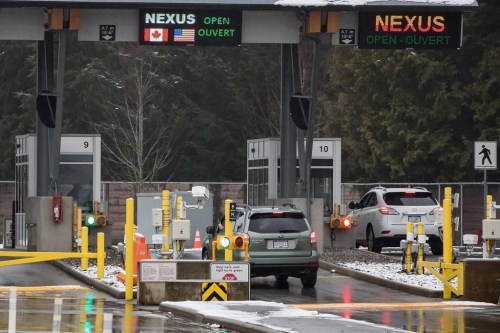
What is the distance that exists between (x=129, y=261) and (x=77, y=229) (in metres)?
9.47

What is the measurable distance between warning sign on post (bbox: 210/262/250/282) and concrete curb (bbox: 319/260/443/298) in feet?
14.5

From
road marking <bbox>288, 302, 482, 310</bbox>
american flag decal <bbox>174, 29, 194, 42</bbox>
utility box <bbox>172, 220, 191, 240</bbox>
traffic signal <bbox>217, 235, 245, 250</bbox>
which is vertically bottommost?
road marking <bbox>288, 302, 482, 310</bbox>

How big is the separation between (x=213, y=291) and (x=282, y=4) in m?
11.9

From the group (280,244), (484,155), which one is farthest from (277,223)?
(484,155)

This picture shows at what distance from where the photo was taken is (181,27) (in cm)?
3325

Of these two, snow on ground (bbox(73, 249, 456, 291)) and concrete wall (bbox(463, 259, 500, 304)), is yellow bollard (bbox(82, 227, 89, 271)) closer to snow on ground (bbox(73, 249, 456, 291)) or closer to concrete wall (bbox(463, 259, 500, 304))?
snow on ground (bbox(73, 249, 456, 291))

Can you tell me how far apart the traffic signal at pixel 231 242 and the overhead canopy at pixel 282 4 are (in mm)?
9164

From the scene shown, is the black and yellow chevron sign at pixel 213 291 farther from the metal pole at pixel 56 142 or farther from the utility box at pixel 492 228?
the metal pole at pixel 56 142

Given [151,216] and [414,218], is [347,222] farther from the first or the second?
[151,216]

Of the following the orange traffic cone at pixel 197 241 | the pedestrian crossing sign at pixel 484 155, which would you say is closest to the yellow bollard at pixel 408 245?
the pedestrian crossing sign at pixel 484 155

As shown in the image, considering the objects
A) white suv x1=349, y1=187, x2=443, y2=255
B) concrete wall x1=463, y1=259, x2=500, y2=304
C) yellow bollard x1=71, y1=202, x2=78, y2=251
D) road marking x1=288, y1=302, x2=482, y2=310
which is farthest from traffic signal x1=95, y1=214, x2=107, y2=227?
concrete wall x1=463, y1=259, x2=500, y2=304

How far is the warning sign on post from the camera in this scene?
22.8 metres

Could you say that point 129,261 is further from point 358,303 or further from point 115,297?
point 358,303

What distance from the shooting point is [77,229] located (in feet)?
110
